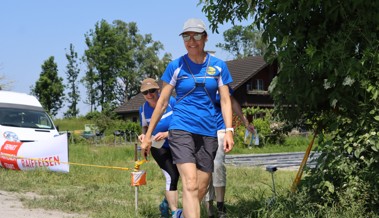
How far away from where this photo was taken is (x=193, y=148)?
4988mm

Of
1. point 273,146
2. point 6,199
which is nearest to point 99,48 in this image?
point 273,146

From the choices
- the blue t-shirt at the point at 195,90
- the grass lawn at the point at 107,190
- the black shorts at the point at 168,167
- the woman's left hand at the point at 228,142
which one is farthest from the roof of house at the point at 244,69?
the woman's left hand at the point at 228,142

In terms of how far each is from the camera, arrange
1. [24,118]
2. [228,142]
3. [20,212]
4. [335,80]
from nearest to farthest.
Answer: [228,142]
[335,80]
[20,212]
[24,118]

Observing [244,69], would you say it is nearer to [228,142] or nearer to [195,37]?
[195,37]

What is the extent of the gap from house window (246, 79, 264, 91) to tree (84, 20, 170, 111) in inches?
1025

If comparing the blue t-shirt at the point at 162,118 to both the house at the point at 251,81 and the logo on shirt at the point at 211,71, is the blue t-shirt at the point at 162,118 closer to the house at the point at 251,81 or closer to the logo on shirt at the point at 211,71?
the logo on shirt at the point at 211,71

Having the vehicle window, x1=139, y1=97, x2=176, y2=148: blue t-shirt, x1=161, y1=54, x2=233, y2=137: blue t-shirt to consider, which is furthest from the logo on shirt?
the vehicle window

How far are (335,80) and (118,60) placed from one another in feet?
237

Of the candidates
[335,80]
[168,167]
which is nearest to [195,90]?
[335,80]

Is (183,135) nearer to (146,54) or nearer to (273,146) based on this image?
(273,146)

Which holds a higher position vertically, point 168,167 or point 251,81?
point 251,81

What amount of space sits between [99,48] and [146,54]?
570 inches

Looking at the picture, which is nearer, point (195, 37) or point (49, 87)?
point (195, 37)

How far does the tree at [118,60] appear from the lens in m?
73.8
